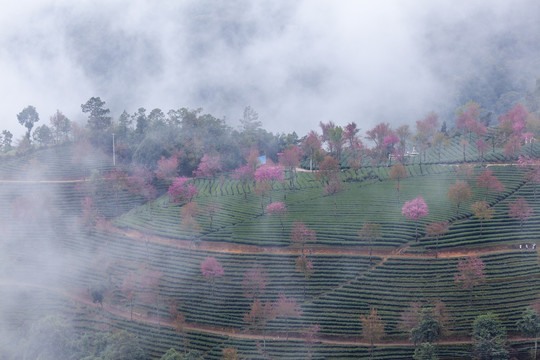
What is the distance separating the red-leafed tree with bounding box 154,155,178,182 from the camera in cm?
5112

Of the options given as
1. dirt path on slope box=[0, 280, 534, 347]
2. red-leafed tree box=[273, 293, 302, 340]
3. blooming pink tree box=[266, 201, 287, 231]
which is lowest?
dirt path on slope box=[0, 280, 534, 347]

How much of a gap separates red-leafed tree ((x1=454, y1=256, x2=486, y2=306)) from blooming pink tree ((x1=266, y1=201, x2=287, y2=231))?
1230 cm

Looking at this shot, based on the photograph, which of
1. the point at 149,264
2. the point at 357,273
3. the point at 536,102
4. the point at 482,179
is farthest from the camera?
the point at 536,102

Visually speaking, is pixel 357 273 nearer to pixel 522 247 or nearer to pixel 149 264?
pixel 522 247

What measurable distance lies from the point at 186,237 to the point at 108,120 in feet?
76.9

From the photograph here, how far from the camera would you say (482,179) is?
42.0m

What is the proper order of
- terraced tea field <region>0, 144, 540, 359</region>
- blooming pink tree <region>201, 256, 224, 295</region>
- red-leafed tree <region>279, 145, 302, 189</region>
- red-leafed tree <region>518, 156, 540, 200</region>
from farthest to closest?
red-leafed tree <region>279, 145, 302, 189</region> → red-leafed tree <region>518, 156, 540, 200</region> → blooming pink tree <region>201, 256, 224, 295</region> → terraced tea field <region>0, 144, 540, 359</region>

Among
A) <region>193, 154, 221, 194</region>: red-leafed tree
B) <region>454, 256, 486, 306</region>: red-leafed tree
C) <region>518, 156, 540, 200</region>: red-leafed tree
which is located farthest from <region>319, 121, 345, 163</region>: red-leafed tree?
<region>454, 256, 486, 306</region>: red-leafed tree

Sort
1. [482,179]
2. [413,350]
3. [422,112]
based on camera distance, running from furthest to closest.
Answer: [422,112] → [482,179] → [413,350]

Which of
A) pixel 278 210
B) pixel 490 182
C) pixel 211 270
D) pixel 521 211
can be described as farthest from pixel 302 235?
pixel 490 182

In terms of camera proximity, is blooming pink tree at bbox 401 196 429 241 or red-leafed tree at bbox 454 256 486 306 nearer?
red-leafed tree at bbox 454 256 486 306

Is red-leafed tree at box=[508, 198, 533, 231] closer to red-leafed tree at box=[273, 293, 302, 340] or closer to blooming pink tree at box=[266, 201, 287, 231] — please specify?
blooming pink tree at box=[266, 201, 287, 231]

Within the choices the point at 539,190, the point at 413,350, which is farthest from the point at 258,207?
the point at 539,190

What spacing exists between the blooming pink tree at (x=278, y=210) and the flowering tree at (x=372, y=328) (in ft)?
35.5
